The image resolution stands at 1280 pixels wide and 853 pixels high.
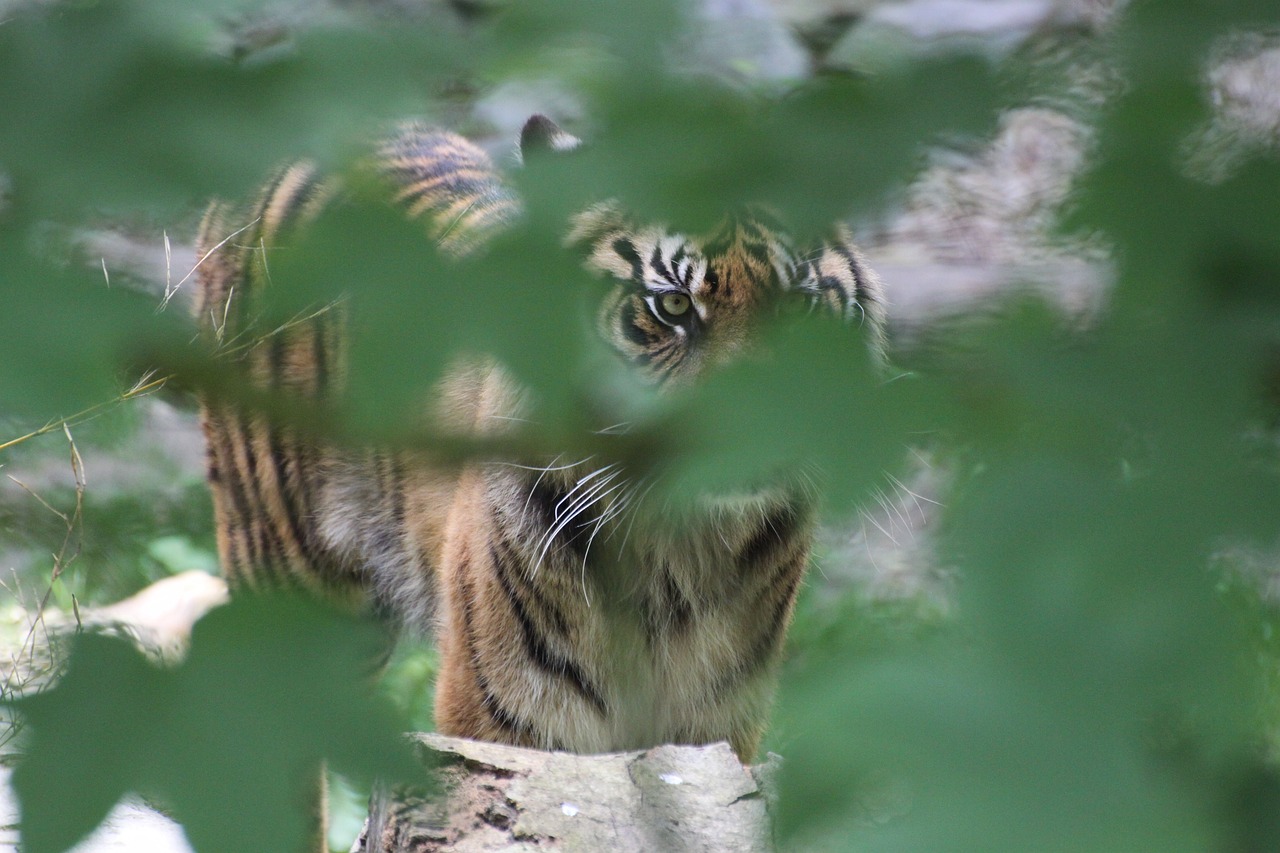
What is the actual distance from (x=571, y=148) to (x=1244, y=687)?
364mm

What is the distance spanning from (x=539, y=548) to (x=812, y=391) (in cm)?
233

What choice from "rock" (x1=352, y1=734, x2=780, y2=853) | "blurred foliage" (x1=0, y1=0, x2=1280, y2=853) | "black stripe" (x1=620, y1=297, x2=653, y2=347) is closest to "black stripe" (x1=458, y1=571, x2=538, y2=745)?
"rock" (x1=352, y1=734, x2=780, y2=853)

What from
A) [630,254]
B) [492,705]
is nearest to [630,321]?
[630,254]

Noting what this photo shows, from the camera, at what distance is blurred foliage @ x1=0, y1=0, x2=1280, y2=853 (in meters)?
0.45

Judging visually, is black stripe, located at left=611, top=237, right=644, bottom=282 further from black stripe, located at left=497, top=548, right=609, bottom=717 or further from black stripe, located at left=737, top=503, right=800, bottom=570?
black stripe, located at left=497, top=548, right=609, bottom=717

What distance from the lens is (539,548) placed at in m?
2.81

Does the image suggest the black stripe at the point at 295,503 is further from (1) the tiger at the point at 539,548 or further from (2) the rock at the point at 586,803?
(2) the rock at the point at 586,803

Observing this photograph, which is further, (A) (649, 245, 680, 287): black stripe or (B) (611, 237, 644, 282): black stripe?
(A) (649, 245, 680, 287): black stripe

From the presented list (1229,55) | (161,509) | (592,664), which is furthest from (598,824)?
(1229,55)

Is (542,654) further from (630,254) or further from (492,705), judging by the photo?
(630,254)

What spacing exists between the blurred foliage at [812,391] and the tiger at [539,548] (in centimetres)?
11

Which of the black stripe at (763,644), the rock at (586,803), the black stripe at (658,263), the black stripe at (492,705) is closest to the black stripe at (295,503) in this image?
the black stripe at (492,705)

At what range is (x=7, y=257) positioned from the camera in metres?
0.55

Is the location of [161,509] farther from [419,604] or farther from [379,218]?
[419,604]
